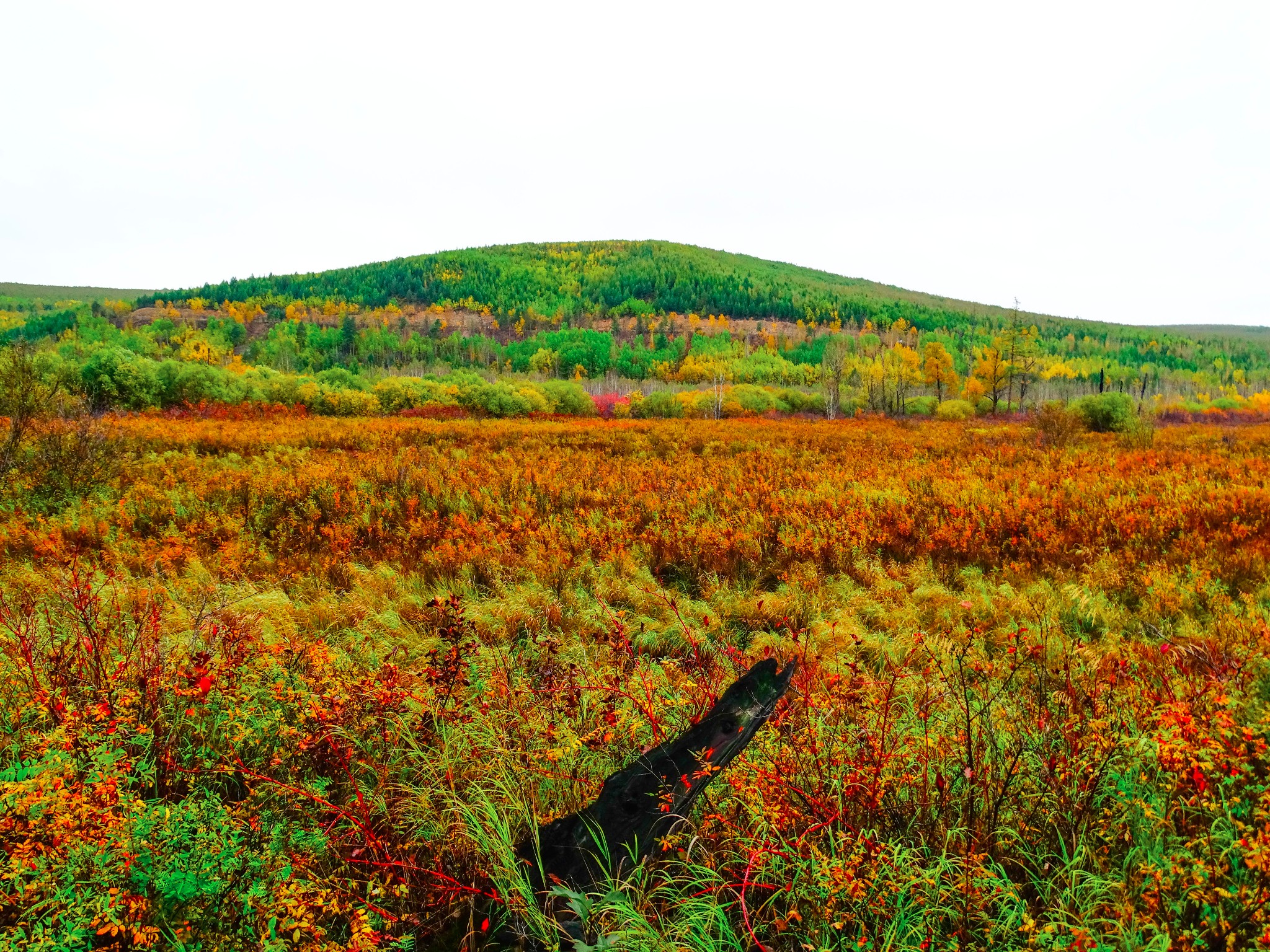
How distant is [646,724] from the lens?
3.13 m

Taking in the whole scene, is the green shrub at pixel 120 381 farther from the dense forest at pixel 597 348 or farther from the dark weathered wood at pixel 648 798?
the dark weathered wood at pixel 648 798

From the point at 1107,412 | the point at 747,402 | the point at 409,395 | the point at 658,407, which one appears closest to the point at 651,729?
the point at 1107,412

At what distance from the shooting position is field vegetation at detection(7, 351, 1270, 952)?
1.95m

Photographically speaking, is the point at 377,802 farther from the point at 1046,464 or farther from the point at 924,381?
the point at 924,381

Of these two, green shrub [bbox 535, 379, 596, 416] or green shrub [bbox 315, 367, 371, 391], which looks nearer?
green shrub [bbox 315, 367, 371, 391]

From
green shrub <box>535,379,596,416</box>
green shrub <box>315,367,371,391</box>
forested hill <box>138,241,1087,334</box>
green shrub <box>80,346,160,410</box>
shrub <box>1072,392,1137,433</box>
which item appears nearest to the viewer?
shrub <box>1072,392,1137,433</box>

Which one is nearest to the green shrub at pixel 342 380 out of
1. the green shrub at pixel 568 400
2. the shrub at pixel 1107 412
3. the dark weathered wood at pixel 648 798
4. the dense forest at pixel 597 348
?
the dense forest at pixel 597 348

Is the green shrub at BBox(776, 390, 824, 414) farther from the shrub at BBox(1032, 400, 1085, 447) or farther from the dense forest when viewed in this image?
the shrub at BBox(1032, 400, 1085, 447)

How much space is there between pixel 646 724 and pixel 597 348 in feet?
394

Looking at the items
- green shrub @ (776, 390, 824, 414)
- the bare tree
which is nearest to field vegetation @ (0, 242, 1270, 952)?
the bare tree

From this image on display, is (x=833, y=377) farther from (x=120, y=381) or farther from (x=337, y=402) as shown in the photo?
(x=120, y=381)

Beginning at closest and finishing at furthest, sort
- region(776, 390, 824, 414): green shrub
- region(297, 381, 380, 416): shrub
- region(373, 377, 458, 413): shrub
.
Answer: region(297, 381, 380, 416): shrub < region(373, 377, 458, 413): shrub < region(776, 390, 824, 414): green shrub

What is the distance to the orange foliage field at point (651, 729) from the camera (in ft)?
6.40

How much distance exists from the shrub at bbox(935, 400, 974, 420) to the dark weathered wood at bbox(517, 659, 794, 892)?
48876mm
